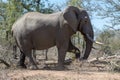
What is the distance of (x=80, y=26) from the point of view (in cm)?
1606

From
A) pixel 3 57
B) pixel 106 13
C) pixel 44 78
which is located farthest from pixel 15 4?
pixel 44 78

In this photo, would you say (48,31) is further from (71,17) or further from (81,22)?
(81,22)

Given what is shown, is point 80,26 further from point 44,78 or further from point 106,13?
point 106,13

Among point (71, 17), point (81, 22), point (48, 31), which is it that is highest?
point (71, 17)

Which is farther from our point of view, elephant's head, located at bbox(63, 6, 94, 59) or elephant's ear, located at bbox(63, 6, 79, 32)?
elephant's head, located at bbox(63, 6, 94, 59)

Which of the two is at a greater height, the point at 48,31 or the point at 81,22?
the point at 81,22

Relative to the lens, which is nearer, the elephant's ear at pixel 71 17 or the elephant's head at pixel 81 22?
the elephant's ear at pixel 71 17

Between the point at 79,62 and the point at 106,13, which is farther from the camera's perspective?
the point at 106,13

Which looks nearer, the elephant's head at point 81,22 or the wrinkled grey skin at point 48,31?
the wrinkled grey skin at point 48,31

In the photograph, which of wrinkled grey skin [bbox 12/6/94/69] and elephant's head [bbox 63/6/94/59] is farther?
elephant's head [bbox 63/6/94/59]

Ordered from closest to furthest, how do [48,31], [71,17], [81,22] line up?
[48,31] → [71,17] → [81,22]

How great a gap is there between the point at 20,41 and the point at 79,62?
293 cm

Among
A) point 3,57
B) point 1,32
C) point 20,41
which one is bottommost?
point 1,32

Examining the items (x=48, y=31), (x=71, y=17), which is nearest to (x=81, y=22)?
(x=71, y=17)
